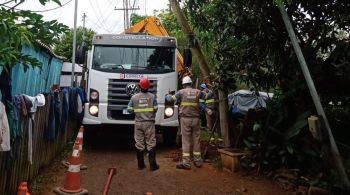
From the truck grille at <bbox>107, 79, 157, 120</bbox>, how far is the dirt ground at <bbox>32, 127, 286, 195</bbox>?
46.5 inches

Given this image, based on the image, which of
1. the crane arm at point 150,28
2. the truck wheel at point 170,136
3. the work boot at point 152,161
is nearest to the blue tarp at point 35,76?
the work boot at point 152,161

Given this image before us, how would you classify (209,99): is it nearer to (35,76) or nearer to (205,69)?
(205,69)

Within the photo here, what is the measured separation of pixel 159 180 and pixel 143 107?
5.19 feet

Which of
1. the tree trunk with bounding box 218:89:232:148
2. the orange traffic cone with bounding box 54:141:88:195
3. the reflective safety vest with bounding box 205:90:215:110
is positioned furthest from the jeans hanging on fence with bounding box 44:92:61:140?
the tree trunk with bounding box 218:89:232:148

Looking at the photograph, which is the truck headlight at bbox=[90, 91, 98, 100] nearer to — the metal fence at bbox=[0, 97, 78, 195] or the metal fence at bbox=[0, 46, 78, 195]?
the metal fence at bbox=[0, 46, 78, 195]

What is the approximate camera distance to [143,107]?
8.77 m

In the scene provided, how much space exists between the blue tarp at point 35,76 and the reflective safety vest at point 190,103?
2977mm

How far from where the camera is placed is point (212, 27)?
30.5ft

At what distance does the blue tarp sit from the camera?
323 inches

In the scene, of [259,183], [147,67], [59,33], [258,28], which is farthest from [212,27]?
[59,33]

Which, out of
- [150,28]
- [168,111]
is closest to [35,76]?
[168,111]

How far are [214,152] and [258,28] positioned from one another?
124 inches

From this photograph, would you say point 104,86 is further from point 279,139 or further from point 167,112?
point 279,139

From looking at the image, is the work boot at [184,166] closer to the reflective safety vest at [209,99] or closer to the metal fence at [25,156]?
the reflective safety vest at [209,99]
